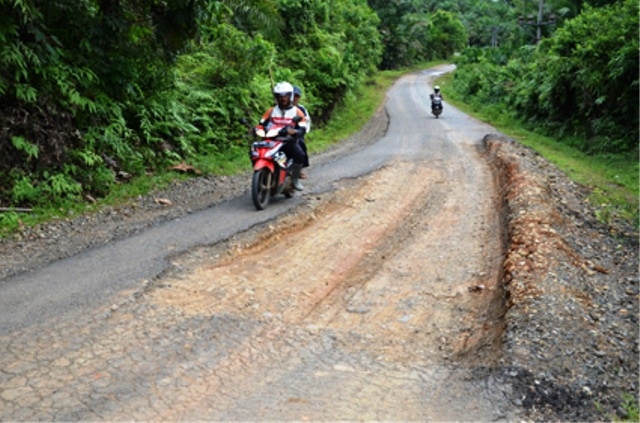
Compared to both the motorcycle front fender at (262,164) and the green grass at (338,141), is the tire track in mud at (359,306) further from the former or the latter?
the green grass at (338,141)

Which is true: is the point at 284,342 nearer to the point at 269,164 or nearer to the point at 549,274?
the point at 549,274

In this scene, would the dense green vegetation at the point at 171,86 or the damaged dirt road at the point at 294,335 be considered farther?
the dense green vegetation at the point at 171,86

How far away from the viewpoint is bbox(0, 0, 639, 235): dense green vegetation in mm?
8703

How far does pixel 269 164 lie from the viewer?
914 cm

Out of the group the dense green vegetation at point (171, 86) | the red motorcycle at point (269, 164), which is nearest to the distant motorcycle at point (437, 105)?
the dense green vegetation at point (171, 86)

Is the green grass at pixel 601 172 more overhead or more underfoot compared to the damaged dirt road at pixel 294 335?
more underfoot

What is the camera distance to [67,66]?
9.63m

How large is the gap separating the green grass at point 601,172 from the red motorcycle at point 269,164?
194 inches

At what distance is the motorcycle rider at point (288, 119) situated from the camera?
9430 mm

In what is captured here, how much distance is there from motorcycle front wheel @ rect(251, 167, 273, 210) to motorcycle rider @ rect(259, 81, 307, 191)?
27.2 inches

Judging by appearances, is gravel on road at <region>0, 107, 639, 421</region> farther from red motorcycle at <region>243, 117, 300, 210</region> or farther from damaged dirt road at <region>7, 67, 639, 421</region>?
red motorcycle at <region>243, 117, 300, 210</region>

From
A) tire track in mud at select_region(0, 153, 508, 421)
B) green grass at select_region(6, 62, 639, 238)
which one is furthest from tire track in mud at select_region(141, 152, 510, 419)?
green grass at select_region(6, 62, 639, 238)

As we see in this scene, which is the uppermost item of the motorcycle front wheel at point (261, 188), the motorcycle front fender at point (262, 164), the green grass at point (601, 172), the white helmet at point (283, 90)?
the white helmet at point (283, 90)

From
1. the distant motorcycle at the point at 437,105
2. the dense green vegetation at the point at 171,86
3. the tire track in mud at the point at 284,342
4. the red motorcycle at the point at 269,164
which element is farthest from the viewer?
the distant motorcycle at the point at 437,105
